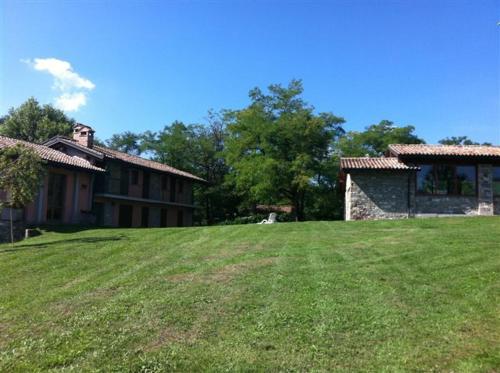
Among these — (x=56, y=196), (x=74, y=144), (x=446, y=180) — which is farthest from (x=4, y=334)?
(x=74, y=144)

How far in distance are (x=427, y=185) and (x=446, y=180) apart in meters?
1.04

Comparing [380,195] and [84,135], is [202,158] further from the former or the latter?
[380,195]

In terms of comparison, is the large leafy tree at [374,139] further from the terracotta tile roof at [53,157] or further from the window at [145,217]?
the terracotta tile roof at [53,157]

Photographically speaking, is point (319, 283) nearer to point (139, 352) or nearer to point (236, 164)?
point (139, 352)

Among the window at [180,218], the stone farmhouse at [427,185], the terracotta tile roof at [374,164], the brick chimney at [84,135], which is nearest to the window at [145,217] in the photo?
the window at [180,218]

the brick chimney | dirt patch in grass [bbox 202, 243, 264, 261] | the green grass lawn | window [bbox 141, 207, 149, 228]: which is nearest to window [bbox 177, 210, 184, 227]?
window [bbox 141, 207, 149, 228]

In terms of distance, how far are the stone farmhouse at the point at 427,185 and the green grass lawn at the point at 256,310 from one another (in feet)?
40.1

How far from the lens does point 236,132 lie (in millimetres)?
39750

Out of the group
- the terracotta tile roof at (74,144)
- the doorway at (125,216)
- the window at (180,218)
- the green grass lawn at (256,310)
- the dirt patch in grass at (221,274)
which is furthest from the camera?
the window at (180,218)

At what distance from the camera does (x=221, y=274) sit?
26.3ft

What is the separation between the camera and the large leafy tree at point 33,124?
42438 millimetres

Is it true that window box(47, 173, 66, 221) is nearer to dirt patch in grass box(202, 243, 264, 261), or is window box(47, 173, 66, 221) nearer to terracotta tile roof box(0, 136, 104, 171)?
terracotta tile roof box(0, 136, 104, 171)

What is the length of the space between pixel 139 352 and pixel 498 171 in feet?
76.1

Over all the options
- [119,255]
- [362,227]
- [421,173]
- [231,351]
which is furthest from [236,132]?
[231,351]
